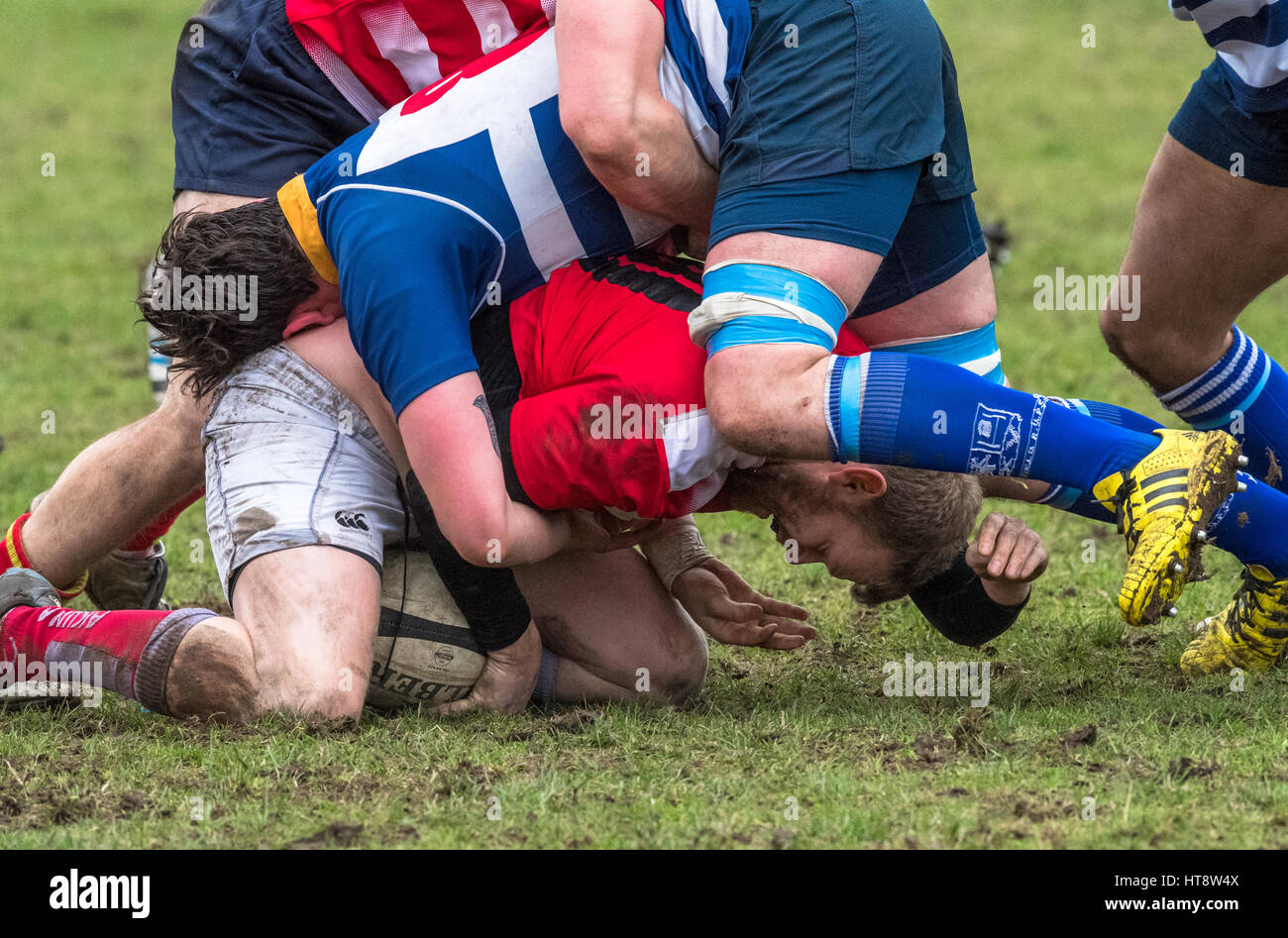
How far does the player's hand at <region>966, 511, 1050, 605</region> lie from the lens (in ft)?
10.3

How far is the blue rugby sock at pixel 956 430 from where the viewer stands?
2928 mm

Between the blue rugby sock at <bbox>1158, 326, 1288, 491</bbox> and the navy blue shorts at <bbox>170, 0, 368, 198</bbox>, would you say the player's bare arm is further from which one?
the blue rugby sock at <bbox>1158, 326, 1288, 491</bbox>

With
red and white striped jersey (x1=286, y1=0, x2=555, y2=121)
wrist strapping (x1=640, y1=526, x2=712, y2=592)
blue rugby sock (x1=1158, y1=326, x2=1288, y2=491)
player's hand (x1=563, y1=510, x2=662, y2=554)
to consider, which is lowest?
wrist strapping (x1=640, y1=526, x2=712, y2=592)

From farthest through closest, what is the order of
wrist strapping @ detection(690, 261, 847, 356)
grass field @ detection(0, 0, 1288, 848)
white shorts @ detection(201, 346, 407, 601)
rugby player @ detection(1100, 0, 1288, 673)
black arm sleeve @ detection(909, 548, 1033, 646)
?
1. black arm sleeve @ detection(909, 548, 1033, 646)
2. white shorts @ detection(201, 346, 407, 601)
3. rugby player @ detection(1100, 0, 1288, 673)
4. wrist strapping @ detection(690, 261, 847, 356)
5. grass field @ detection(0, 0, 1288, 848)

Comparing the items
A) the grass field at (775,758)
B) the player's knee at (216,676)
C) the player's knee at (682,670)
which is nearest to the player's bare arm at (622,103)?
the player's knee at (682,670)

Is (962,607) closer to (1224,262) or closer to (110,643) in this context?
(1224,262)

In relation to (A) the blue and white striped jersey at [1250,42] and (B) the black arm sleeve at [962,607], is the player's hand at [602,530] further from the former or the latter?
(A) the blue and white striped jersey at [1250,42]

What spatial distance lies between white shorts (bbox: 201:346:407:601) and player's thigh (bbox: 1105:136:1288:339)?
184cm

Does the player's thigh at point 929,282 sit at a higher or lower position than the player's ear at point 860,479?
higher

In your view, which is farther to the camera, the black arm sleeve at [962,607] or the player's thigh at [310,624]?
the black arm sleeve at [962,607]

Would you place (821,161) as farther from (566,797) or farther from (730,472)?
(566,797)

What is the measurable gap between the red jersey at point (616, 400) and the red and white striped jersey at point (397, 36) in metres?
0.64

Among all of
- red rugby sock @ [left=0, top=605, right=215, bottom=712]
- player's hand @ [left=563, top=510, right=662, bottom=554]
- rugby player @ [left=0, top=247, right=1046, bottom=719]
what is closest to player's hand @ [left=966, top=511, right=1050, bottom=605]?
rugby player @ [left=0, top=247, right=1046, bottom=719]
